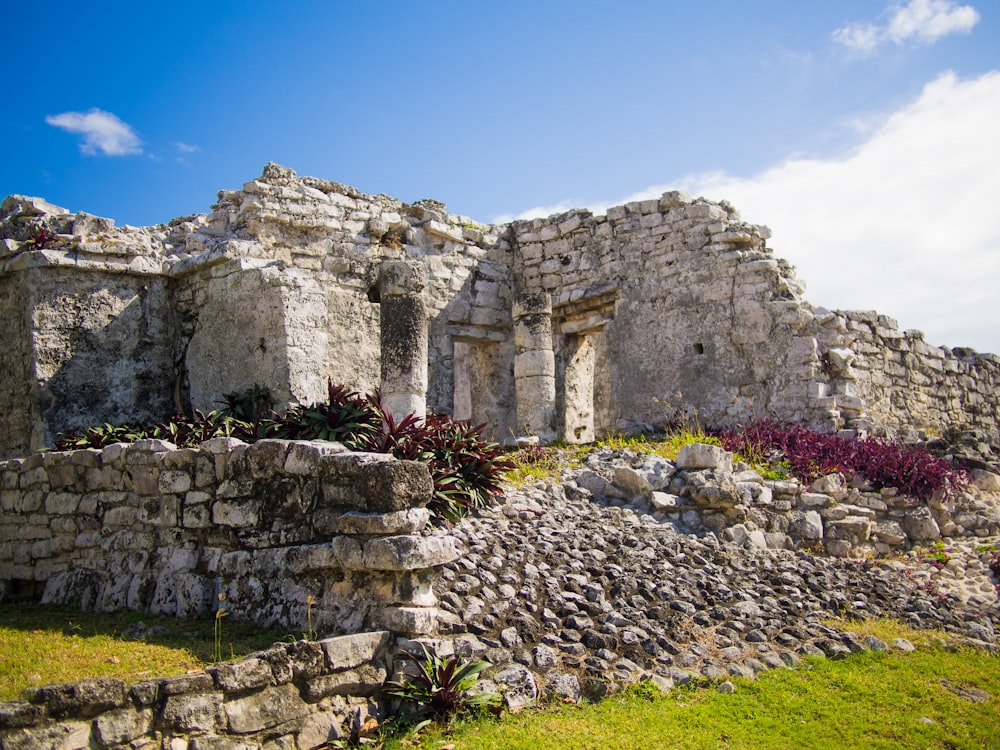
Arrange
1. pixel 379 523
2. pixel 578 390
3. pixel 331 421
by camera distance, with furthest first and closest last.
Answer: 1. pixel 578 390
2. pixel 331 421
3. pixel 379 523

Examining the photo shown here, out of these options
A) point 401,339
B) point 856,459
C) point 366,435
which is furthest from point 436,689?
point 856,459

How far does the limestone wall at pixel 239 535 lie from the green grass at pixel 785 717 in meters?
0.90

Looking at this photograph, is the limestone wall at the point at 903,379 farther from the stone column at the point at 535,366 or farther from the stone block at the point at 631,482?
the stone block at the point at 631,482

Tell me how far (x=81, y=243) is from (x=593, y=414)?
8.43 metres

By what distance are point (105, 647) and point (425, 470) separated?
2.17 m

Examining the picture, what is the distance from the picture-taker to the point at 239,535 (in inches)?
227

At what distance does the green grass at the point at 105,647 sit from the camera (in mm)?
4484

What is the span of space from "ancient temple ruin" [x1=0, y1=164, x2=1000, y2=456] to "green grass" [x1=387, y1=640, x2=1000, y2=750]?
585cm

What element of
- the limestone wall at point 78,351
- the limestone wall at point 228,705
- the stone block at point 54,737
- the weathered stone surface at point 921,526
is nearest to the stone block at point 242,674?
the limestone wall at point 228,705

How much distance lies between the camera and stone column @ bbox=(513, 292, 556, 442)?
1278 centimetres

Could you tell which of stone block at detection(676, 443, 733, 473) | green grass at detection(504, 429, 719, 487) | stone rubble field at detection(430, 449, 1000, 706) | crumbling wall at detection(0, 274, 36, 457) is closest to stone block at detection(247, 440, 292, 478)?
stone rubble field at detection(430, 449, 1000, 706)

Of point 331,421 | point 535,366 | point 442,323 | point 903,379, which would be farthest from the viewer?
point 442,323

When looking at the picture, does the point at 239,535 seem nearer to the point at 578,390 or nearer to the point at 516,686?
the point at 516,686

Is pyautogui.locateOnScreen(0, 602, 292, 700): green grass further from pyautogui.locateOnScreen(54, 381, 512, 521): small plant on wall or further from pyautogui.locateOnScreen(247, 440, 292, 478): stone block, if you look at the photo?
pyautogui.locateOnScreen(54, 381, 512, 521): small plant on wall
